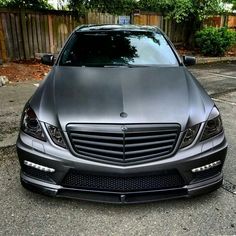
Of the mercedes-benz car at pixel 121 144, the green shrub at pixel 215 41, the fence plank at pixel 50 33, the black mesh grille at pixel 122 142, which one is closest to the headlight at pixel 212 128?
the mercedes-benz car at pixel 121 144

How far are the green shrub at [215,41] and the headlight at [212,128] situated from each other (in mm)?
10320

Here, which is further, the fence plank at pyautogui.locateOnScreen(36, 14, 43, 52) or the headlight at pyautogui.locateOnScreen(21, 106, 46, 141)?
the fence plank at pyautogui.locateOnScreen(36, 14, 43, 52)

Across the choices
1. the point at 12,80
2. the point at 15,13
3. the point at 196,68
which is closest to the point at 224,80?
the point at 196,68

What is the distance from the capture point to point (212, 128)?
2.93 meters

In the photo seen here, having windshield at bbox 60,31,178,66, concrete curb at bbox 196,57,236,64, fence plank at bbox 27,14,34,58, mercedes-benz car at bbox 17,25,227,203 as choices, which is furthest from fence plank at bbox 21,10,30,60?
mercedes-benz car at bbox 17,25,227,203

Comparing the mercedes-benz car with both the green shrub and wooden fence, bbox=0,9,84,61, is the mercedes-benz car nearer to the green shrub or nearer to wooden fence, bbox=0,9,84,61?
wooden fence, bbox=0,9,84,61

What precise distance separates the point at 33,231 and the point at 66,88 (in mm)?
1363

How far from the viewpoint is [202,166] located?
109 inches

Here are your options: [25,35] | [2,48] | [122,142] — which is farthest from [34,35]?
[122,142]

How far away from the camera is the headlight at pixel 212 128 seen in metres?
2.85

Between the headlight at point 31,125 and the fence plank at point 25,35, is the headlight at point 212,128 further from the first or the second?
the fence plank at point 25,35

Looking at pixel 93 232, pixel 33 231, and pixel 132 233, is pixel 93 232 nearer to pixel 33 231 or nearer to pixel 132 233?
pixel 132 233

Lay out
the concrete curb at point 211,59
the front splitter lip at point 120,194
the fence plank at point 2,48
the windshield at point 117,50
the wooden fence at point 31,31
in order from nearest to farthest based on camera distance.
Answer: the front splitter lip at point 120,194, the windshield at point 117,50, the fence plank at point 2,48, the wooden fence at point 31,31, the concrete curb at point 211,59

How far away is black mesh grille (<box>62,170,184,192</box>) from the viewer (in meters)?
2.71
